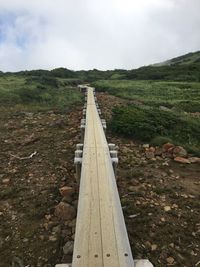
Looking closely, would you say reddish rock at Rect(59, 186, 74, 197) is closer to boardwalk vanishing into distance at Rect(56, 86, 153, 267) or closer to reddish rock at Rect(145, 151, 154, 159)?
boardwalk vanishing into distance at Rect(56, 86, 153, 267)

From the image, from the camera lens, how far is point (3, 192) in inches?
313

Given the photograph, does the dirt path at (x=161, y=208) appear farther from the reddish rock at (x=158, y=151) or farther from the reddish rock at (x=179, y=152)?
the reddish rock at (x=179, y=152)

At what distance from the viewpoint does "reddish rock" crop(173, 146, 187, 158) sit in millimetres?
10203

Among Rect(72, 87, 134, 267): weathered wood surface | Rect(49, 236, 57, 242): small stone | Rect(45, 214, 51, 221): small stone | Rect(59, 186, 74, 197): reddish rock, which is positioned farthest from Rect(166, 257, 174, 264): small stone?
Rect(59, 186, 74, 197): reddish rock

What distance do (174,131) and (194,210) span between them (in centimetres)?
667

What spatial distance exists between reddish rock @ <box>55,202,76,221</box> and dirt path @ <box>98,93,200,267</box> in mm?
1021

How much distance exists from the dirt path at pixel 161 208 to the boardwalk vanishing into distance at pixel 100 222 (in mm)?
945

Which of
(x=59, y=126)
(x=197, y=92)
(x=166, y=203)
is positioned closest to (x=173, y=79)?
(x=197, y=92)

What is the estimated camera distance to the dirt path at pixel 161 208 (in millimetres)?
5594

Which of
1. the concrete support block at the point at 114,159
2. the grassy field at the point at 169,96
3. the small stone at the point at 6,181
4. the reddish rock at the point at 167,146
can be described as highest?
the concrete support block at the point at 114,159

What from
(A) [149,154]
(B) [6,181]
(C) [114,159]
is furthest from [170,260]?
(A) [149,154]

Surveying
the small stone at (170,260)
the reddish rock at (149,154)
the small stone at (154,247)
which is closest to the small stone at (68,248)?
the small stone at (154,247)

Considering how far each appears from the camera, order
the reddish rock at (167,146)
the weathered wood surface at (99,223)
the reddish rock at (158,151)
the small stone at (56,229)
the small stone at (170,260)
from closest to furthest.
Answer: the weathered wood surface at (99,223), the small stone at (170,260), the small stone at (56,229), the reddish rock at (158,151), the reddish rock at (167,146)

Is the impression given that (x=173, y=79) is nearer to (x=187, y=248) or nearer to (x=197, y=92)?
(x=197, y=92)
